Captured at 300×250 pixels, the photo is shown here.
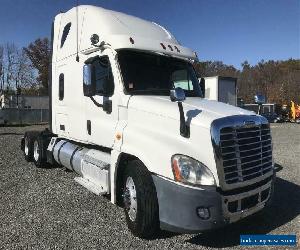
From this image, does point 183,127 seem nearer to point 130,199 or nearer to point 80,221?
point 130,199

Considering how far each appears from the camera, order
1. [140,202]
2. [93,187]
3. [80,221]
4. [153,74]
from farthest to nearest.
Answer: [93,187] → [153,74] → [80,221] → [140,202]

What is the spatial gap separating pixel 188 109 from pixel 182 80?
1.62 m

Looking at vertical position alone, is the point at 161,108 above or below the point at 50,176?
above

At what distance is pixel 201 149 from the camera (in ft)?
16.0

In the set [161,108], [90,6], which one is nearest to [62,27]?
[90,6]

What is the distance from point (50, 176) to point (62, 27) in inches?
149

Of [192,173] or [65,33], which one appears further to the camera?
[65,33]

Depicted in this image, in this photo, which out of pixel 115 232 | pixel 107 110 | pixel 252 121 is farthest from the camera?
pixel 107 110

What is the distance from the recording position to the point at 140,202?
5246 mm

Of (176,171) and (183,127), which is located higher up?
(183,127)

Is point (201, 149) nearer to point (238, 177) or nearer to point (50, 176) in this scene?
point (238, 177)

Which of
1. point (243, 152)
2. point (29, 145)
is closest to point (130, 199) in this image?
point (243, 152)

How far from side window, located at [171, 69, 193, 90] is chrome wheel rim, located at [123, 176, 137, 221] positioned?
2055 mm

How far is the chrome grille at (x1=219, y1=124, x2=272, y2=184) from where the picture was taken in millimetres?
4887
